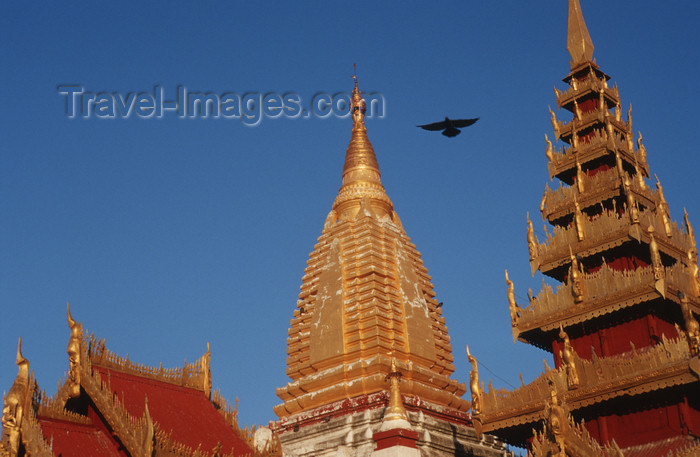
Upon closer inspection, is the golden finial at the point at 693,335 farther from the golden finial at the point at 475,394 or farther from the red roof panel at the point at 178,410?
the red roof panel at the point at 178,410

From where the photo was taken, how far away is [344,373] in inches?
1179

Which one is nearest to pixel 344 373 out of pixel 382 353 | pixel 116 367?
pixel 382 353

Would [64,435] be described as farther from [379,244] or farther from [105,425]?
[379,244]

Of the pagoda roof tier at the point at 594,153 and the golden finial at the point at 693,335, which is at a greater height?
the pagoda roof tier at the point at 594,153

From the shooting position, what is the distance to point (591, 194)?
21000 mm

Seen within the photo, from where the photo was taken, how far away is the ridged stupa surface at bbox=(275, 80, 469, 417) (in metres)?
30.2

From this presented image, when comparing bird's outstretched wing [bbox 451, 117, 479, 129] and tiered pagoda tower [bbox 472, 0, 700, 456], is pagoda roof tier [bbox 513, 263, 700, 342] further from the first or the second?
bird's outstretched wing [bbox 451, 117, 479, 129]

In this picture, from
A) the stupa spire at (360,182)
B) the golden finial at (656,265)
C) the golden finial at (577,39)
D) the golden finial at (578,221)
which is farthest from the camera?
the stupa spire at (360,182)

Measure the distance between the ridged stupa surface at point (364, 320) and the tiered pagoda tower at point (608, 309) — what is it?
10346 mm

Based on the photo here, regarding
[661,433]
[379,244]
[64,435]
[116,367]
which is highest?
[379,244]

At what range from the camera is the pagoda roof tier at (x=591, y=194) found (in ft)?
67.8

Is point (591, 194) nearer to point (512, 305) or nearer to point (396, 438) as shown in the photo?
point (512, 305)

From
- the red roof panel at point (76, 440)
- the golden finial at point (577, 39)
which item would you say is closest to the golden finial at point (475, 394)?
the red roof panel at point (76, 440)

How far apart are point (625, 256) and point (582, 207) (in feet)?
5.97
